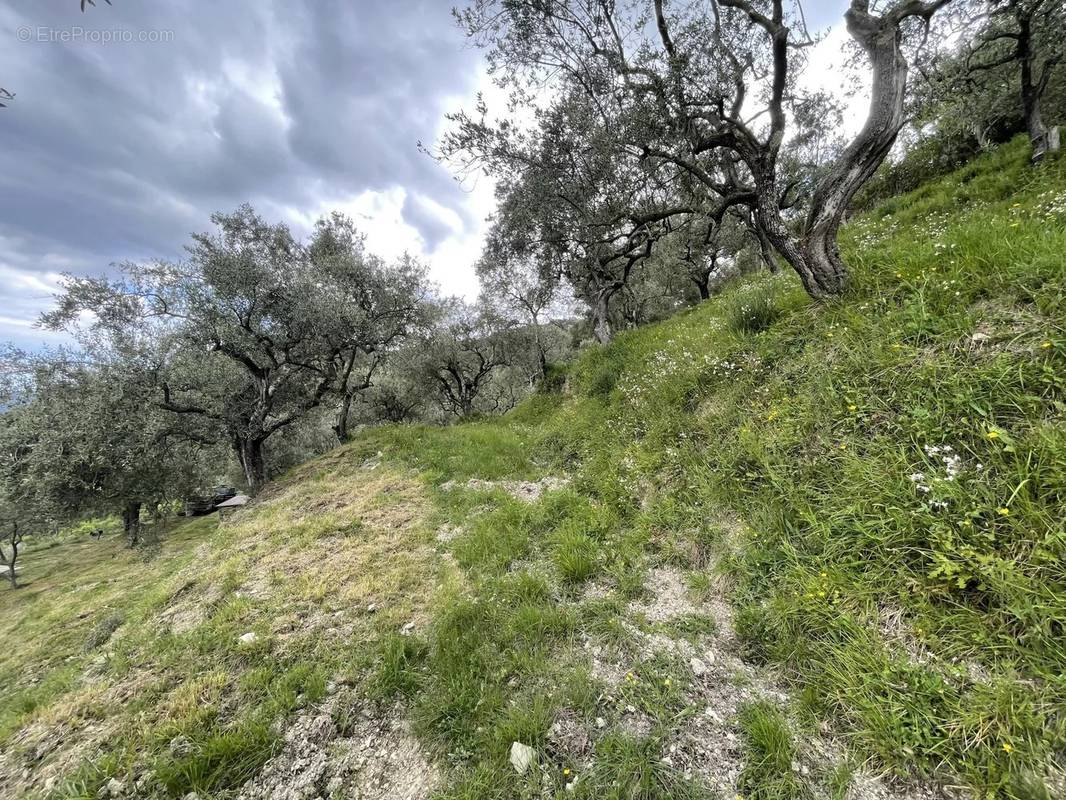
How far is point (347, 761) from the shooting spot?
3.07 m

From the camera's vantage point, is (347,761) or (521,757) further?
(347,761)

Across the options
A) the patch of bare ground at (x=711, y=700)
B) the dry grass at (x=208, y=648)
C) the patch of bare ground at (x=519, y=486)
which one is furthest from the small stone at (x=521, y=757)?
the patch of bare ground at (x=519, y=486)

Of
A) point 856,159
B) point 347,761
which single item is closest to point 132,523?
point 347,761

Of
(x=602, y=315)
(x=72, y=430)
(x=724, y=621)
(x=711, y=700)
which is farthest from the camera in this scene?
(x=602, y=315)

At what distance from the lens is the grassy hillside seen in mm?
2439

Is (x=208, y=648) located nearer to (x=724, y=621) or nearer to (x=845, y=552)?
(x=724, y=621)

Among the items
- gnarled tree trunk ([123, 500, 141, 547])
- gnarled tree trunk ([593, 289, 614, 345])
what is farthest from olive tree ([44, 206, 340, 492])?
gnarled tree trunk ([593, 289, 614, 345])

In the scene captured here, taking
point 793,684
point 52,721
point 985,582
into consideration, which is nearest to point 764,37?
point 985,582

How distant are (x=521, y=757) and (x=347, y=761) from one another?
1610 mm

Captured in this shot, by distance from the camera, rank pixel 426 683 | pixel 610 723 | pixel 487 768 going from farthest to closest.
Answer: pixel 426 683 → pixel 610 723 → pixel 487 768

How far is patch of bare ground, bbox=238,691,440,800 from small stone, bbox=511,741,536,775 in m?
0.67

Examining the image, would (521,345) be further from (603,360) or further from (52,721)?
(52,721)

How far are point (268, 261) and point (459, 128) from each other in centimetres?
1142

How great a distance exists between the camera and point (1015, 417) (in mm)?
3186
